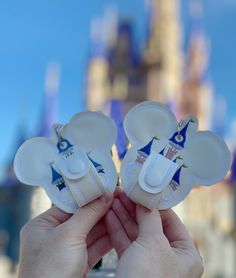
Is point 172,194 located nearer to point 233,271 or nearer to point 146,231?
point 146,231

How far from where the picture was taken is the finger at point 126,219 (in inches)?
31.0

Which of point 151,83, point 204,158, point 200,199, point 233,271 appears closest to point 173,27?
point 151,83

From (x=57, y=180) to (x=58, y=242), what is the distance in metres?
0.12

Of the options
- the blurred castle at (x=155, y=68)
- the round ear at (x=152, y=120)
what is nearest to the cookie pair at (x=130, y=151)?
the round ear at (x=152, y=120)

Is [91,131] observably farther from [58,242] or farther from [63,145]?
[58,242]

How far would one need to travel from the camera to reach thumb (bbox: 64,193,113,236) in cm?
71

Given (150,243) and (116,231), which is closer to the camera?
(150,243)

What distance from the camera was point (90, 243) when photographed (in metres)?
0.82

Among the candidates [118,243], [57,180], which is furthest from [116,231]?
[57,180]

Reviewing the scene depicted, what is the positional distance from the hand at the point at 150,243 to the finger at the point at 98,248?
0.02 meters

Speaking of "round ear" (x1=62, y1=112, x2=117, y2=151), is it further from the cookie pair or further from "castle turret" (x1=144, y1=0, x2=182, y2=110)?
"castle turret" (x1=144, y1=0, x2=182, y2=110)

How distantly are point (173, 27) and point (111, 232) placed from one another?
23421 mm

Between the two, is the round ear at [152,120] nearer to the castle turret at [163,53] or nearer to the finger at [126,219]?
the finger at [126,219]

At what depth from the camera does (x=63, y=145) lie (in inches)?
30.8
